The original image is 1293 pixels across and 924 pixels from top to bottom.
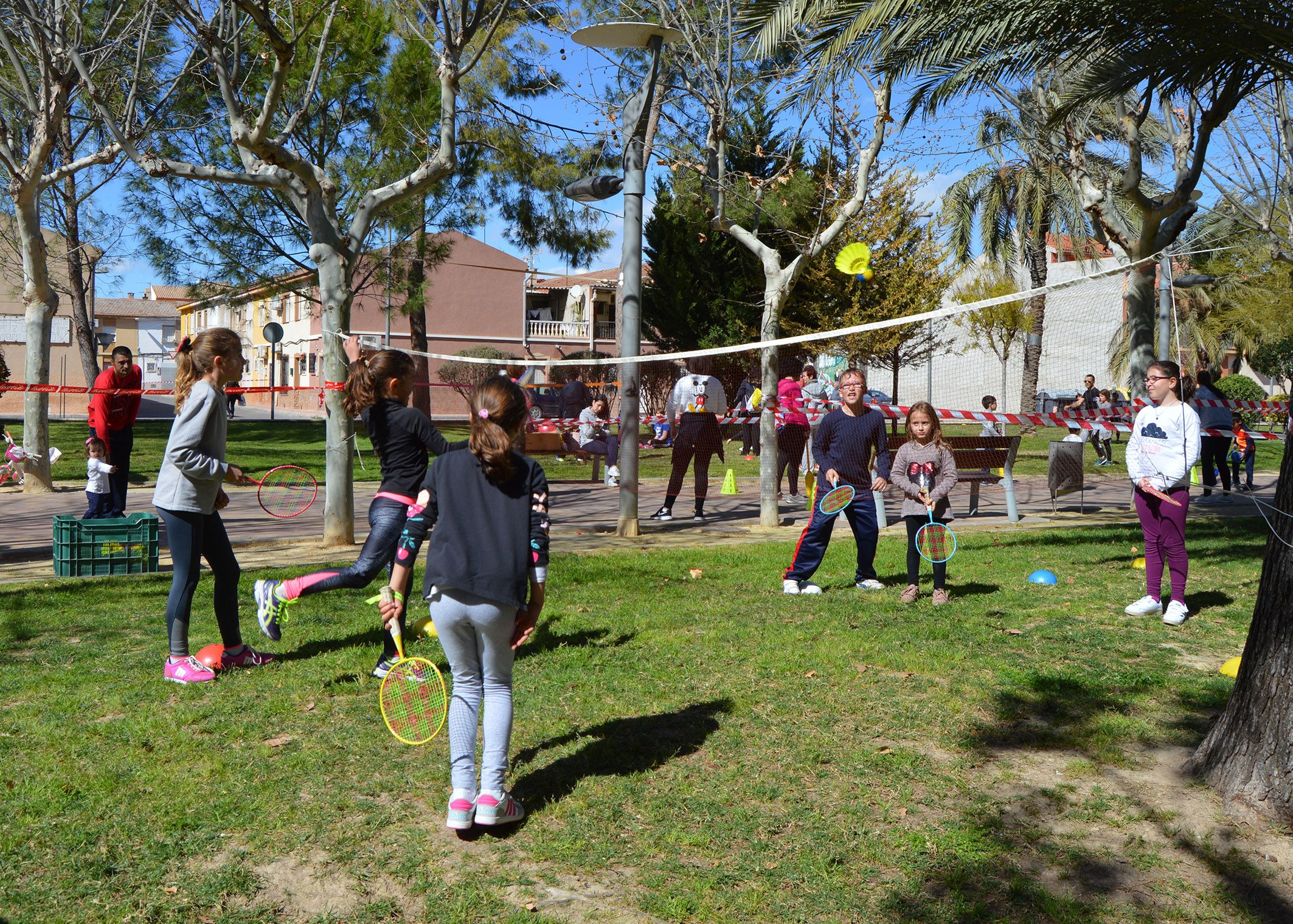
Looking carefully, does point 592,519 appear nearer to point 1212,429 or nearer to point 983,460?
point 983,460

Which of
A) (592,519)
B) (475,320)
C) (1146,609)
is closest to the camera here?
(1146,609)

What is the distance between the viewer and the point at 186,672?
5.70 metres

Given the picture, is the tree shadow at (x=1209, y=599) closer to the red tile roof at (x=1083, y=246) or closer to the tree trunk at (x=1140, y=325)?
the tree trunk at (x=1140, y=325)

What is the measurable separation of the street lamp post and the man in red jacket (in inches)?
195

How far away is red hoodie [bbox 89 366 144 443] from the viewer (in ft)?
35.1

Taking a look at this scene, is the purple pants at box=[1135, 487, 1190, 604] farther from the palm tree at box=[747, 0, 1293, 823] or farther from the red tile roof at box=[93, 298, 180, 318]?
the red tile roof at box=[93, 298, 180, 318]

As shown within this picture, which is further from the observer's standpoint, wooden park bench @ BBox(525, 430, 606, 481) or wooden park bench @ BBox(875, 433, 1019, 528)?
wooden park bench @ BBox(525, 430, 606, 481)

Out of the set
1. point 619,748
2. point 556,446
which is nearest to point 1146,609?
point 619,748

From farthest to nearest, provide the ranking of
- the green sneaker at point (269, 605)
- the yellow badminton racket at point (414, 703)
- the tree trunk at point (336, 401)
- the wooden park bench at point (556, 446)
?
the wooden park bench at point (556, 446) < the tree trunk at point (336, 401) < the green sneaker at point (269, 605) < the yellow badminton racket at point (414, 703)

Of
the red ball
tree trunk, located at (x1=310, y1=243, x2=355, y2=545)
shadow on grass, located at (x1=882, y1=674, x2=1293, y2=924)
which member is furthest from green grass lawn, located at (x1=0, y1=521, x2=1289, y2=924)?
tree trunk, located at (x1=310, y1=243, x2=355, y2=545)

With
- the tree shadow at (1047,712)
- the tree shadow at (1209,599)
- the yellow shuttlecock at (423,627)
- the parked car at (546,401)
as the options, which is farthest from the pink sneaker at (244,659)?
the parked car at (546,401)

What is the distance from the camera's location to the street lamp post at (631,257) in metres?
11.1

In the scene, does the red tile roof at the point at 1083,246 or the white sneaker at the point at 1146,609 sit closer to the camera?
the white sneaker at the point at 1146,609

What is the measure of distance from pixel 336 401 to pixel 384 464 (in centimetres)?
438
